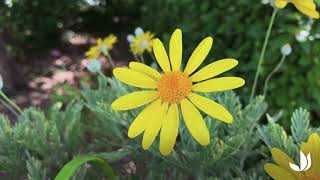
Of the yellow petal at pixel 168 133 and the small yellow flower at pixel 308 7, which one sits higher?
the small yellow flower at pixel 308 7

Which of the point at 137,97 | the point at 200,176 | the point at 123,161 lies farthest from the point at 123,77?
the point at 123,161

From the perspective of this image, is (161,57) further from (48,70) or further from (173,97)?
(48,70)

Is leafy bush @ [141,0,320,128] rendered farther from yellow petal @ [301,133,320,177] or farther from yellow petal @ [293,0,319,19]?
yellow petal @ [301,133,320,177]

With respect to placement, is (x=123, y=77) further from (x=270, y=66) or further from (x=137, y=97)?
(x=270, y=66)

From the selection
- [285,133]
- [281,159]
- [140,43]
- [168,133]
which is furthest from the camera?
[140,43]

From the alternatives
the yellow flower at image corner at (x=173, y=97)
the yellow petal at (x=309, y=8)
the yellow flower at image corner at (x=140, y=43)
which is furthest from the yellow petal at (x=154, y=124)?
the yellow flower at image corner at (x=140, y=43)

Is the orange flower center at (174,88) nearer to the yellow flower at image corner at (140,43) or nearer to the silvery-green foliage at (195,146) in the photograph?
the silvery-green foliage at (195,146)

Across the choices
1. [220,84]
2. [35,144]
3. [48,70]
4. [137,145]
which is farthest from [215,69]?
[48,70]

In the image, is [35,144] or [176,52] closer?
[176,52]
